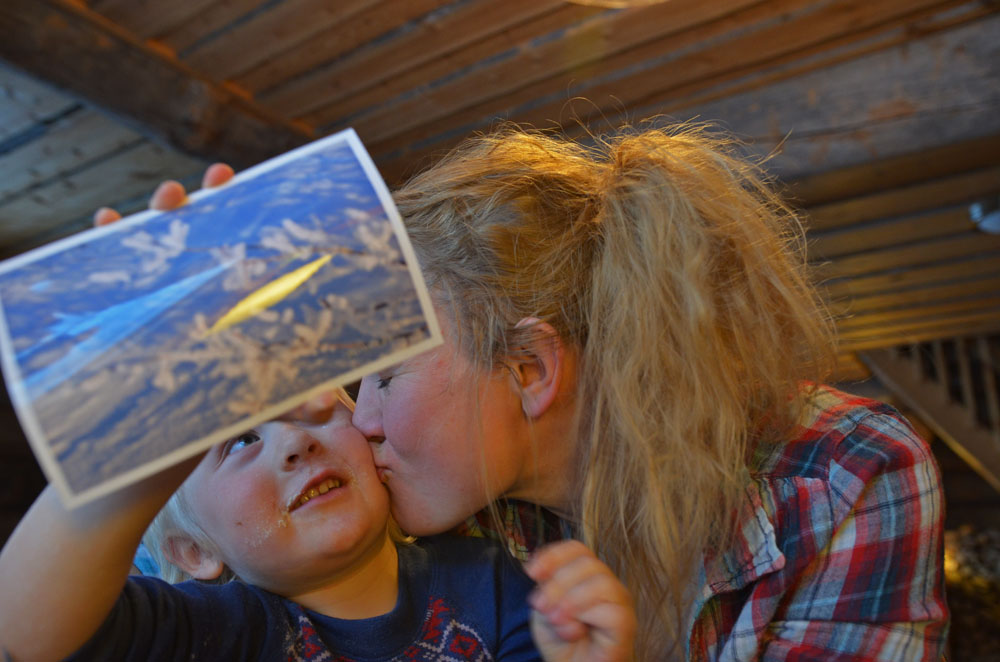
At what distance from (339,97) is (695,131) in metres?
1.33

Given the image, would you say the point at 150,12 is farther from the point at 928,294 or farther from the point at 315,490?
the point at 928,294

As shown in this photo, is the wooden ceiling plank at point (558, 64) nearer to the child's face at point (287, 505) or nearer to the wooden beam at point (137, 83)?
the wooden beam at point (137, 83)

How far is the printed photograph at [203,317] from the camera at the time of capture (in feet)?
1.95

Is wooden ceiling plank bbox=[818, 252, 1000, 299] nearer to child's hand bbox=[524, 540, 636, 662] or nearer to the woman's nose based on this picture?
the woman's nose

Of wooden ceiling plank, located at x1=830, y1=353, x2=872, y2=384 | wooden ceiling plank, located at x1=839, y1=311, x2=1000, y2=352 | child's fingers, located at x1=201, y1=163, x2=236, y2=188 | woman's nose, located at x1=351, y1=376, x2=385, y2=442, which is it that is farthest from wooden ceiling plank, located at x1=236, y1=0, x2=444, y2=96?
wooden ceiling plank, located at x1=830, y1=353, x2=872, y2=384

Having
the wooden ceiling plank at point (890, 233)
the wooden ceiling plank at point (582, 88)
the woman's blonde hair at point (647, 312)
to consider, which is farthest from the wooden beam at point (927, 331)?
the woman's blonde hair at point (647, 312)

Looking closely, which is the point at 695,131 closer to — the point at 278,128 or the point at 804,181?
the point at 804,181

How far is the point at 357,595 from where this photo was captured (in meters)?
1.08

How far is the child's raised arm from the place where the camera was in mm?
686

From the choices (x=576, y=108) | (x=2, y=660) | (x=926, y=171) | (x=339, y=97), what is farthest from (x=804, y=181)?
(x=2, y=660)

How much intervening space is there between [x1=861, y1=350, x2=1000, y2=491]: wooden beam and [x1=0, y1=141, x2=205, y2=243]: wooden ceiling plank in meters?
4.46

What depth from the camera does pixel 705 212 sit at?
1090 millimetres

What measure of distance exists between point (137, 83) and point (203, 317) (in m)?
1.88

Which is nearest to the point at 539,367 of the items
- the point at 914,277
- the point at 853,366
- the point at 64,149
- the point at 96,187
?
the point at 64,149
